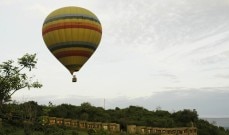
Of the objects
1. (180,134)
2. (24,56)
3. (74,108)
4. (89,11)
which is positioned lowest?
(180,134)

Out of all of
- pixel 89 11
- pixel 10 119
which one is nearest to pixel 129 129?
pixel 10 119

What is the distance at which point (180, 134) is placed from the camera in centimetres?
5094

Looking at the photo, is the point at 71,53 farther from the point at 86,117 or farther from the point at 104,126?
the point at 86,117

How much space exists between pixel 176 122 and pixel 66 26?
39843 millimetres

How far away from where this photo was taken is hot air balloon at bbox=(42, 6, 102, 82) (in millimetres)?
29906

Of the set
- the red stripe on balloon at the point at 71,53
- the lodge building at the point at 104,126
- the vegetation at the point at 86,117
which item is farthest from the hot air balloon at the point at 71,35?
the lodge building at the point at 104,126

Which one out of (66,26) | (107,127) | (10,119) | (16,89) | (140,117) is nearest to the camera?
(66,26)

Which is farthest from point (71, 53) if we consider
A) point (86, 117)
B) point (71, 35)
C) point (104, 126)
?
point (86, 117)

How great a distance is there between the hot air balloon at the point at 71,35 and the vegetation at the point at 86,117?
5.06 metres

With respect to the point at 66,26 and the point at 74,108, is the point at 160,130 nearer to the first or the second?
the point at 74,108

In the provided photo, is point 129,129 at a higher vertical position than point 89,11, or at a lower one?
lower

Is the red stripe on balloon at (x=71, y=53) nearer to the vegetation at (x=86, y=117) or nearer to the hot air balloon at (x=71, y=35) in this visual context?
the hot air balloon at (x=71, y=35)

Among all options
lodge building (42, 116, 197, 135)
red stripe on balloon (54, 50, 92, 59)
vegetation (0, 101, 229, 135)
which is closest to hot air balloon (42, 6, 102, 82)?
red stripe on balloon (54, 50, 92, 59)

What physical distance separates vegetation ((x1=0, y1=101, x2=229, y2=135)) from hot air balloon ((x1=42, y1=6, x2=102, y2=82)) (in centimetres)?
506
